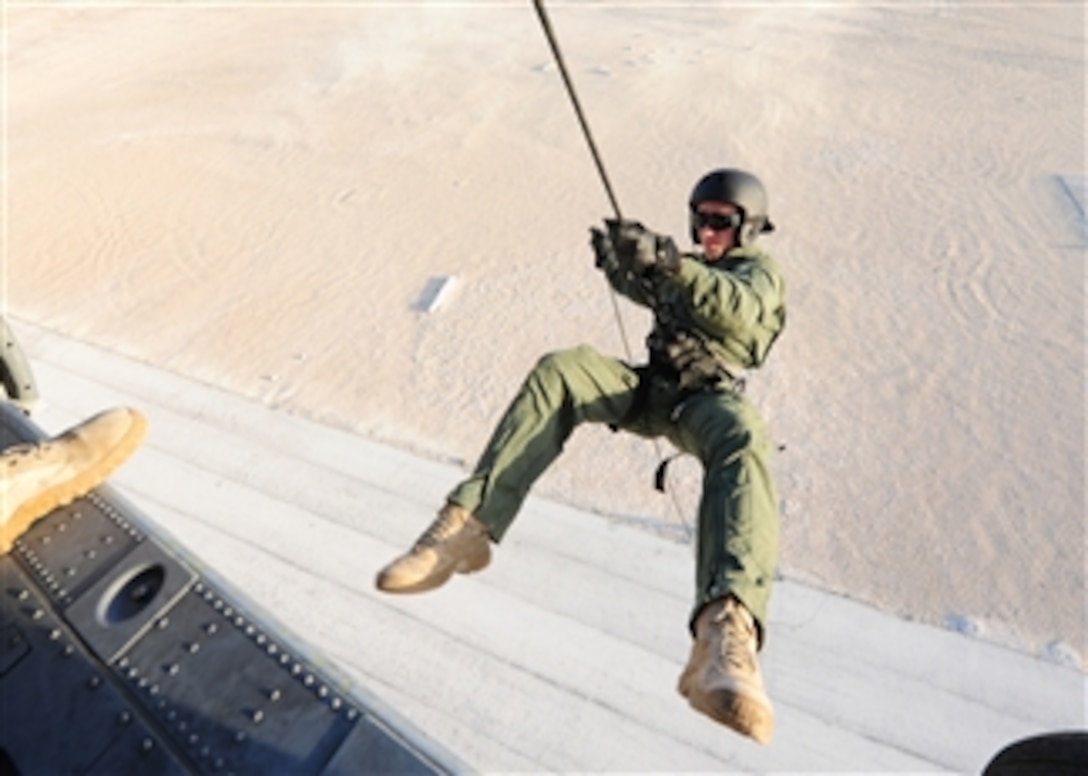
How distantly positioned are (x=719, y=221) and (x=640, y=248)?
39.2 inches

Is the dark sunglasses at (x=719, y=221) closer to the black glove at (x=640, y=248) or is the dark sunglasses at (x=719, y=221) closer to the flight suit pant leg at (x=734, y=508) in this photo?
the black glove at (x=640, y=248)

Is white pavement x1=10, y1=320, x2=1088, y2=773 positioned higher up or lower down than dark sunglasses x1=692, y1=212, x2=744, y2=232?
lower down

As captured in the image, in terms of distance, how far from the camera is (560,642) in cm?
552

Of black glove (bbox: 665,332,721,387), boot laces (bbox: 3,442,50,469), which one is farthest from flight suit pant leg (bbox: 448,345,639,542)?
boot laces (bbox: 3,442,50,469)

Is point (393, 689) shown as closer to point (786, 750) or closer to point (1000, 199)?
point (786, 750)

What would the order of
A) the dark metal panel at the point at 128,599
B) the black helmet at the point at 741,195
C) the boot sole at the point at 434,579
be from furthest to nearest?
the black helmet at the point at 741,195 < the boot sole at the point at 434,579 < the dark metal panel at the point at 128,599

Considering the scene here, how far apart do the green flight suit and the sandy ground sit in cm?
320

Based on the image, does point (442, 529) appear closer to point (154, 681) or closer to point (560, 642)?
point (154, 681)

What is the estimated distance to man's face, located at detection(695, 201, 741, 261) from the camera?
3773 millimetres

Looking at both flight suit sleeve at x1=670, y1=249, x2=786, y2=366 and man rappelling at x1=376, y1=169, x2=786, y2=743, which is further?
flight suit sleeve at x1=670, y1=249, x2=786, y2=366

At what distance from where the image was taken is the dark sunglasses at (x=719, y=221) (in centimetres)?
378

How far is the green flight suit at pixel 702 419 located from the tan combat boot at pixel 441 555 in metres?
0.07

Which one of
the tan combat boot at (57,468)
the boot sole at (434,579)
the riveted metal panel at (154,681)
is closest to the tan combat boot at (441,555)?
the boot sole at (434,579)

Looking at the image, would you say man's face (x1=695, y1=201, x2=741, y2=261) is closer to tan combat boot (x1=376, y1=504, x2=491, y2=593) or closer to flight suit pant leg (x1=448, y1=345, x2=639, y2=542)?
flight suit pant leg (x1=448, y1=345, x2=639, y2=542)
